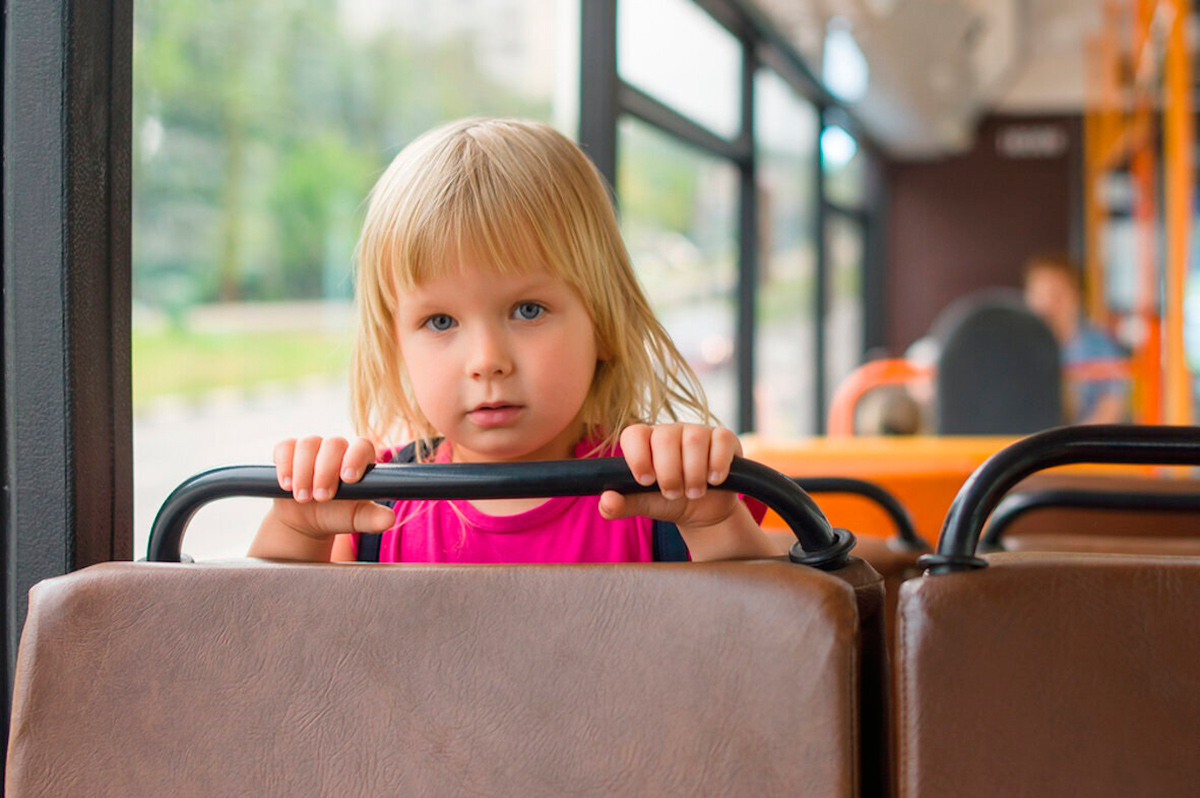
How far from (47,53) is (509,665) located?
25.8 inches

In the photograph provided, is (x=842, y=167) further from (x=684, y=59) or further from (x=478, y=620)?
(x=478, y=620)

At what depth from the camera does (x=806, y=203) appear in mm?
6551

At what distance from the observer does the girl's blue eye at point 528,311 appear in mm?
1038

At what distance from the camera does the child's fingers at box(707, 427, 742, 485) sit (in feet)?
2.70

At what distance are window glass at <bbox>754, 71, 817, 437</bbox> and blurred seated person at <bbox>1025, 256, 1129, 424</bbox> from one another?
3.97 ft

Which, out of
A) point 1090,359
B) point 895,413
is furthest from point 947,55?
point 895,413

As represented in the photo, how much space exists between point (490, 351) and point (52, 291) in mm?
374

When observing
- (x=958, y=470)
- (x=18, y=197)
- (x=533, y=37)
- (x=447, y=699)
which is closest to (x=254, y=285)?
(x=533, y=37)

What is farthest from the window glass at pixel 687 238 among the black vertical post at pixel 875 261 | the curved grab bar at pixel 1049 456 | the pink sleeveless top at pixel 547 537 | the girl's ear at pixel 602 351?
the black vertical post at pixel 875 261

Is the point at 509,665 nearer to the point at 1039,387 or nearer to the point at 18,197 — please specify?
the point at 18,197

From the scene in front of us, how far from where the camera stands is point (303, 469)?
0.88m

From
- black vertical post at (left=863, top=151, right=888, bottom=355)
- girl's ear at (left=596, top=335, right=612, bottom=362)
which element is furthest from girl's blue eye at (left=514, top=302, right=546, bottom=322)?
black vertical post at (left=863, top=151, right=888, bottom=355)

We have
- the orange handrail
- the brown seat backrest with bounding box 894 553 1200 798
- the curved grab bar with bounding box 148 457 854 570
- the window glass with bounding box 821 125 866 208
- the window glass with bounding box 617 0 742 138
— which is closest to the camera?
the brown seat backrest with bounding box 894 553 1200 798

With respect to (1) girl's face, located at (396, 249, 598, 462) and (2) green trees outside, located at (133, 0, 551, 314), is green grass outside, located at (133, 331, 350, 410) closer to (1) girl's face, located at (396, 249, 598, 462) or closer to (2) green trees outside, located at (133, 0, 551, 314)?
(2) green trees outside, located at (133, 0, 551, 314)
